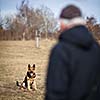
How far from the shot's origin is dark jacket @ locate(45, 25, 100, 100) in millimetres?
2551

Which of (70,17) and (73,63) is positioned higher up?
(70,17)

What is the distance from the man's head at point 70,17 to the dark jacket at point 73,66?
0.05 metres

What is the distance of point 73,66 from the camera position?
2570mm

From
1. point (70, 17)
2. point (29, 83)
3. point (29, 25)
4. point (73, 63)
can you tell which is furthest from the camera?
point (29, 25)

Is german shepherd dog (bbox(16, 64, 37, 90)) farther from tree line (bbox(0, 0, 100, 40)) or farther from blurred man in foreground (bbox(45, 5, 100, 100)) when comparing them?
tree line (bbox(0, 0, 100, 40))

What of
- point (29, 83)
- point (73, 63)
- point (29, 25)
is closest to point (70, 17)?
point (73, 63)

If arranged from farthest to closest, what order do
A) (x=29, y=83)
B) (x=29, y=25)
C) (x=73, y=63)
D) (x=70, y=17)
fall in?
(x=29, y=25) < (x=29, y=83) < (x=70, y=17) < (x=73, y=63)

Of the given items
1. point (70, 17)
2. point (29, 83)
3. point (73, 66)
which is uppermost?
point (70, 17)

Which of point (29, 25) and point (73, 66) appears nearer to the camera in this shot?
point (73, 66)

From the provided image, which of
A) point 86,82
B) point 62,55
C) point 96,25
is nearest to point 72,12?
point 62,55

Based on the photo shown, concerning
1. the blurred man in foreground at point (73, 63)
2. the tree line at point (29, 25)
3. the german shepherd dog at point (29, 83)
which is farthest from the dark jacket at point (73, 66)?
the tree line at point (29, 25)

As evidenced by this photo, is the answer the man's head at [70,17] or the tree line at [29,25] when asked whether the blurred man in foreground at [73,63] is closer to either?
the man's head at [70,17]

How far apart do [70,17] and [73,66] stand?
0.41 meters

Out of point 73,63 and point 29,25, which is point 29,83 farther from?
point 29,25
